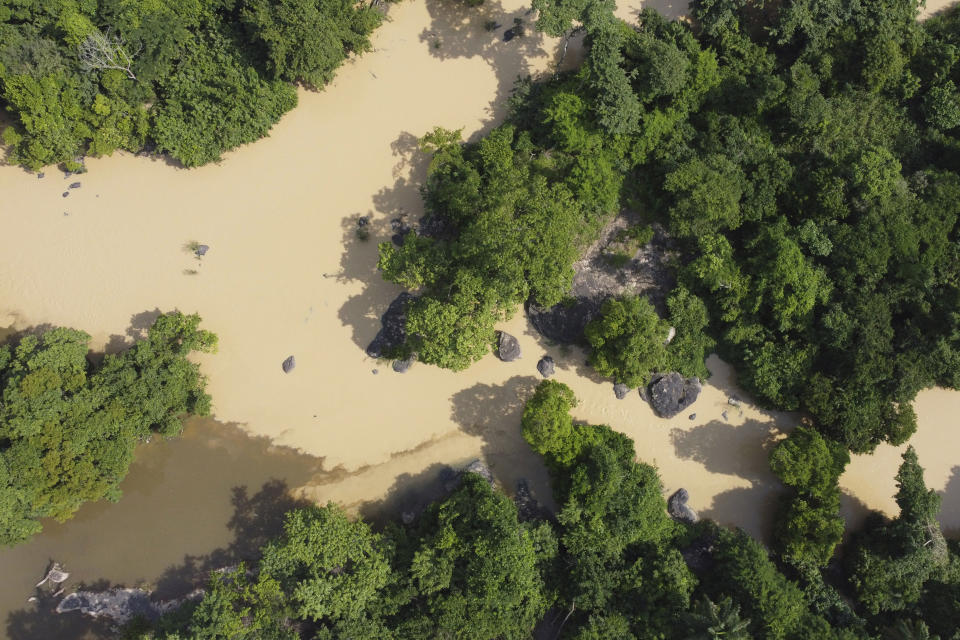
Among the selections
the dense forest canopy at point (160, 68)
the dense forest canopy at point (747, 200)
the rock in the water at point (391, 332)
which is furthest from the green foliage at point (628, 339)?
the dense forest canopy at point (160, 68)

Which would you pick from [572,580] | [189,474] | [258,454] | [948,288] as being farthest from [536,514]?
[948,288]

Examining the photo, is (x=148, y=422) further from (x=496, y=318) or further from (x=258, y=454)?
(x=496, y=318)

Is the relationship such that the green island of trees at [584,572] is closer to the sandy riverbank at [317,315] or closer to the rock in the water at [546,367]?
the rock in the water at [546,367]

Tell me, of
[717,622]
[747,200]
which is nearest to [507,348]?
[747,200]

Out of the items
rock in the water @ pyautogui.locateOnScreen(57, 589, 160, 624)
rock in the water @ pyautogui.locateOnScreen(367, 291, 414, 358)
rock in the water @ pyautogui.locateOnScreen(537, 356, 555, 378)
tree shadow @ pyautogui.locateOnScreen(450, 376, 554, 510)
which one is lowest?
rock in the water @ pyautogui.locateOnScreen(57, 589, 160, 624)

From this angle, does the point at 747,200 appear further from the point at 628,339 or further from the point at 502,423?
the point at 502,423

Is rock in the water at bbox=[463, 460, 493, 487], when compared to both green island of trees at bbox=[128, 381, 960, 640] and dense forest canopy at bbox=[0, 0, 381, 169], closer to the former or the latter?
green island of trees at bbox=[128, 381, 960, 640]

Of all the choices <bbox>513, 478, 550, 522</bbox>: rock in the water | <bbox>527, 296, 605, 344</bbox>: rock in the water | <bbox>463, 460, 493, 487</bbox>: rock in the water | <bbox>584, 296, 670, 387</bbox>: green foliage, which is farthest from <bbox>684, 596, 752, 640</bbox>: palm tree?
<bbox>527, 296, 605, 344</bbox>: rock in the water
